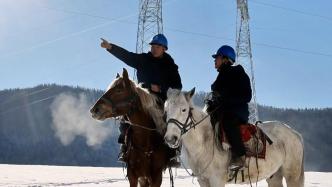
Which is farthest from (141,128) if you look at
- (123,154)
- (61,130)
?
(61,130)

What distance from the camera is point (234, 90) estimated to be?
273 inches

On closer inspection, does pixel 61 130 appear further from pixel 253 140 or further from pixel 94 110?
pixel 94 110

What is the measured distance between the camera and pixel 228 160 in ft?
21.9

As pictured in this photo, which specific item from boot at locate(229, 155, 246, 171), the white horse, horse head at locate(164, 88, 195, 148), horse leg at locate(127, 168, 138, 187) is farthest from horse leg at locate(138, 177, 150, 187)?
horse head at locate(164, 88, 195, 148)

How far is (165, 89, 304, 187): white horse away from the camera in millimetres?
5824

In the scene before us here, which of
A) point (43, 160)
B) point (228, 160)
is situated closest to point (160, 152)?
point (228, 160)

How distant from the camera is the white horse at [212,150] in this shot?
5.82 meters

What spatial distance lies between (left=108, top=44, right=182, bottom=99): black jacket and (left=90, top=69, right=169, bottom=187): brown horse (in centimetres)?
59

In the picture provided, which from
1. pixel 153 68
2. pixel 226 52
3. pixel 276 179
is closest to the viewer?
pixel 226 52

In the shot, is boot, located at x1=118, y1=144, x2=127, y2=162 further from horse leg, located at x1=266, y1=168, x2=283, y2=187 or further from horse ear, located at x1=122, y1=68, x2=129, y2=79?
horse leg, located at x1=266, y1=168, x2=283, y2=187

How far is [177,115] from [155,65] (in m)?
2.07

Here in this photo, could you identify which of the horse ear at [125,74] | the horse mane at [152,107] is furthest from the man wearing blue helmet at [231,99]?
the horse ear at [125,74]

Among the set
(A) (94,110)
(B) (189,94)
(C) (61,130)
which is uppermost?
(B) (189,94)

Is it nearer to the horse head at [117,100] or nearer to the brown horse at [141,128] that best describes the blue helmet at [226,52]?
the brown horse at [141,128]
